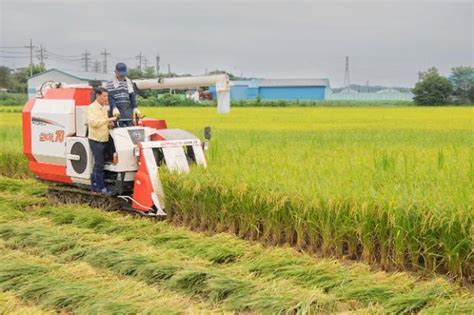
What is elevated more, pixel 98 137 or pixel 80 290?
pixel 98 137

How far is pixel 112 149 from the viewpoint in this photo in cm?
834

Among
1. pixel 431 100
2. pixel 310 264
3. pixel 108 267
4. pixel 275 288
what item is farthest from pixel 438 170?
pixel 431 100

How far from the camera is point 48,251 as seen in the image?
6.37m

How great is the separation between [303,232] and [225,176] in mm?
1283

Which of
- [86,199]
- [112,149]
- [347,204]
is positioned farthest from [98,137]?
[347,204]

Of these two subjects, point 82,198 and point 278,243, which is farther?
point 82,198

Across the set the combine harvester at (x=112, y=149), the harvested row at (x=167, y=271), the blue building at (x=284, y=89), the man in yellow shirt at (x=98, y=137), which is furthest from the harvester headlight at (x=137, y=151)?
the blue building at (x=284, y=89)

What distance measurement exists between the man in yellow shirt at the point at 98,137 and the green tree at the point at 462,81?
2065 inches

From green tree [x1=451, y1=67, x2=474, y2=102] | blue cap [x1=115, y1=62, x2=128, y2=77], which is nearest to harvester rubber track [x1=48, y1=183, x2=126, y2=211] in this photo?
blue cap [x1=115, y1=62, x2=128, y2=77]

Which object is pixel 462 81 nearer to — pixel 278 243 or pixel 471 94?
pixel 471 94

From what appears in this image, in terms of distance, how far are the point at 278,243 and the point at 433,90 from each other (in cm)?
5223

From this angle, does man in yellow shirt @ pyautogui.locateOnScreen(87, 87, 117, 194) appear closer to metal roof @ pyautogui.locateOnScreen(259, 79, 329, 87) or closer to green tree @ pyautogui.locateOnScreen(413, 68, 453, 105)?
green tree @ pyautogui.locateOnScreen(413, 68, 453, 105)

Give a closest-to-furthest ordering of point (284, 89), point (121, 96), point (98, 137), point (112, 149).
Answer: point (98, 137) → point (112, 149) → point (121, 96) → point (284, 89)

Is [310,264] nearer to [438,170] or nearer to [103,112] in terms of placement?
[438,170]
